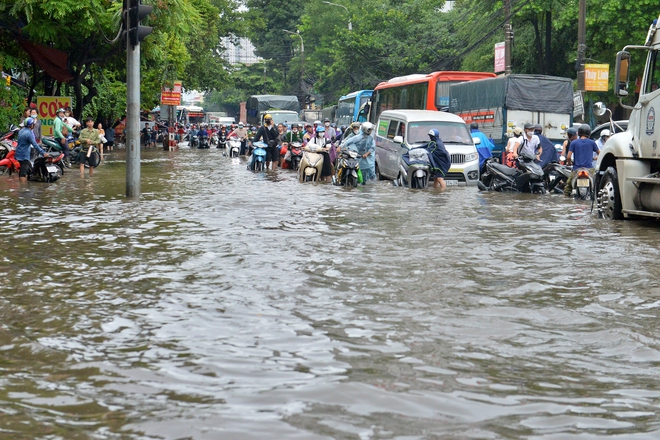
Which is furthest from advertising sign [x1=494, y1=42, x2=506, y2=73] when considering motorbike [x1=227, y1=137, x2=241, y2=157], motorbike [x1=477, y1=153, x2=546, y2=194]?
motorbike [x1=477, y1=153, x2=546, y2=194]

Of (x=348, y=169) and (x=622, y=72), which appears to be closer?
(x=622, y=72)

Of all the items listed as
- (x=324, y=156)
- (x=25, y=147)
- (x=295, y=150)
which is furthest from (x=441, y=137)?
(x=25, y=147)

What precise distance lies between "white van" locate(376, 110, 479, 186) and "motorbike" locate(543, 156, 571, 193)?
2.36 m

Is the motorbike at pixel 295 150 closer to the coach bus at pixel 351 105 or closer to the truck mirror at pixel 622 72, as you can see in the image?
the coach bus at pixel 351 105

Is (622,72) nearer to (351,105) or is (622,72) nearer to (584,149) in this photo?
(584,149)

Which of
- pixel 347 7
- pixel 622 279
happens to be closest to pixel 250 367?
pixel 622 279

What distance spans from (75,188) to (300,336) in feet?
53.2

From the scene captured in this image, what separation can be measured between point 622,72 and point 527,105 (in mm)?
16410

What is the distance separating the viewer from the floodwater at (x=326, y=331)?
4.81 meters

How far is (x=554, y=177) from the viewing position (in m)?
23.2

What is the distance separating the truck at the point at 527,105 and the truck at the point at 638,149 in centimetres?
1478

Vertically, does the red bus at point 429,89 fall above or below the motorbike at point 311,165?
above

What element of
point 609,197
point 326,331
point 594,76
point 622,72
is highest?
Answer: point 594,76

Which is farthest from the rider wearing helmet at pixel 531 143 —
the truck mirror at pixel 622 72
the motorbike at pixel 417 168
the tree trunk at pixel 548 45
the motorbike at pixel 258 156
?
the tree trunk at pixel 548 45
